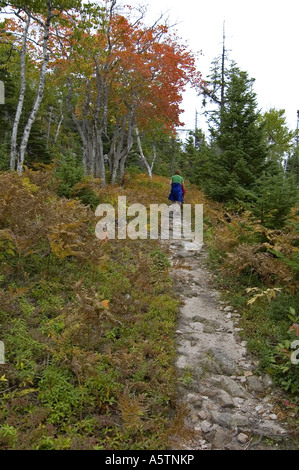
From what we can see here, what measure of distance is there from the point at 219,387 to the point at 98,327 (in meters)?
1.81

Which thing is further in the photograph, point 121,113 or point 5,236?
point 121,113

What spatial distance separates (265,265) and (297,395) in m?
2.74

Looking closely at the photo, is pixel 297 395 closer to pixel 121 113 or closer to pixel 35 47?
pixel 121 113

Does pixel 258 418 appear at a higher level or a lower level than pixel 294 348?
lower

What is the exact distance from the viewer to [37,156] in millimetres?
21672

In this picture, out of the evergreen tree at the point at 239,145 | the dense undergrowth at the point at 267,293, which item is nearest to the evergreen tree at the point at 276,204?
the dense undergrowth at the point at 267,293

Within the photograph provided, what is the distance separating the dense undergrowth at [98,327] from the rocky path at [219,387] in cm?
20

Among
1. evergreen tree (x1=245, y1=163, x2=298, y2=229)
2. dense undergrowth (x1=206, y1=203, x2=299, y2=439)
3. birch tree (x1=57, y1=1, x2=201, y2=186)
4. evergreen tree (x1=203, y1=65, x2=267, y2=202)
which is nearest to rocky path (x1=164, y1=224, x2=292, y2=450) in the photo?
dense undergrowth (x1=206, y1=203, x2=299, y2=439)

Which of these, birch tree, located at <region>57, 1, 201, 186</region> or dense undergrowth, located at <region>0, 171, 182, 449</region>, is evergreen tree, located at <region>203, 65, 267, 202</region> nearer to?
birch tree, located at <region>57, 1, 201, 186</region>

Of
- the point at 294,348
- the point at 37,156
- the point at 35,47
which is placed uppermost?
the point at 35,47

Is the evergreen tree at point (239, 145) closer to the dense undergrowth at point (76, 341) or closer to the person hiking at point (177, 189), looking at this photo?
the person hiking at point (177, 189)

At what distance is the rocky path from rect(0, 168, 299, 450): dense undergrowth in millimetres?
200

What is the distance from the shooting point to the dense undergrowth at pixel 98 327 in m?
3.50
